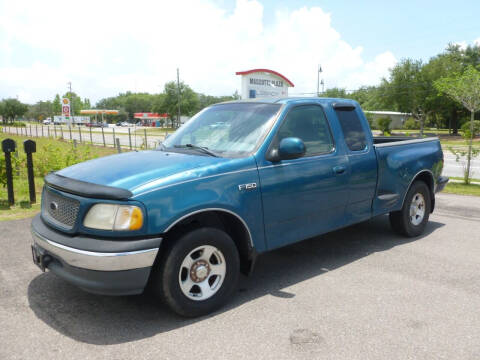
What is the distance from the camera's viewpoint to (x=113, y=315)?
11.9 ft

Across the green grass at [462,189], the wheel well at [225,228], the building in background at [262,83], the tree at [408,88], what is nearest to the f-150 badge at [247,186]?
the wheel well at [225,228]

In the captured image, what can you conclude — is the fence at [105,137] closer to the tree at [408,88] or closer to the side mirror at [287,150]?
the side mirror at [287,150]

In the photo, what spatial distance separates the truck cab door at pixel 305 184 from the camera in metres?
3.98

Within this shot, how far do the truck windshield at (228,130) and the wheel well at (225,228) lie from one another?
0.63m

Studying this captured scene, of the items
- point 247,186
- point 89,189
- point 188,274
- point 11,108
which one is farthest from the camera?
point 11,108

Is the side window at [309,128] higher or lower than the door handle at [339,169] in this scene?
higher

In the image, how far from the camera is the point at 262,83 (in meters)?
14.1

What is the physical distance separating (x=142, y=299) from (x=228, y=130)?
188 centimetres

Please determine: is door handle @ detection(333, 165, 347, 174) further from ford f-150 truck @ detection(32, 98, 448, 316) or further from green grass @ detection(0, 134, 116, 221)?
green grass @ detection(0, 134, 116, 221)

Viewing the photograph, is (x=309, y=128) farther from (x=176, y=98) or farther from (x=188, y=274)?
(x=176, y=98)

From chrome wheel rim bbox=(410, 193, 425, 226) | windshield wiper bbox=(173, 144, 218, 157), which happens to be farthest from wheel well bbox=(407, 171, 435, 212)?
windshield wiper bbox=(173, 144, 218, 157)

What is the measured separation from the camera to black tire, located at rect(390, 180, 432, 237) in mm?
5762

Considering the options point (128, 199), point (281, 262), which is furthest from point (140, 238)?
point (281, 262)

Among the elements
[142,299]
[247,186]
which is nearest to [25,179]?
[142,299]
